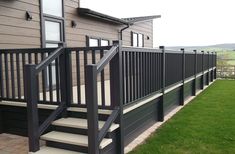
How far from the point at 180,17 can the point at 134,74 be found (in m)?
25.2

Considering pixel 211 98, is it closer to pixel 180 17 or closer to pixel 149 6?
pixel 149 6

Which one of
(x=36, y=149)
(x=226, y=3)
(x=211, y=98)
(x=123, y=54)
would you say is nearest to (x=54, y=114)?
(x=36, y=149)

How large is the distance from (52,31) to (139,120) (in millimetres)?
3292

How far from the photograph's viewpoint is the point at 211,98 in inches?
332

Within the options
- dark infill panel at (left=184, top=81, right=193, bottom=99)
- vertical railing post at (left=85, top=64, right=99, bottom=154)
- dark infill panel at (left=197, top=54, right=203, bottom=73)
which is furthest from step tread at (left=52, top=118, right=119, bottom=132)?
dark infill panel at (left=197, top=54, right=203, bottom=73)

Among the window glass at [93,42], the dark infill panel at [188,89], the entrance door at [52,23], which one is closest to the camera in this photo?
the entrance door at [52,23]

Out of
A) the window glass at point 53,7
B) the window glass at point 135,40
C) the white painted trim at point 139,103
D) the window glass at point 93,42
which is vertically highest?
the window glass at point 53,7

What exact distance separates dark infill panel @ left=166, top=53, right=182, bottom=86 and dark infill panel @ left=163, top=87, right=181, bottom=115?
0.31 meters

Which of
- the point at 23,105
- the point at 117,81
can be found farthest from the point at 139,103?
the point at 23,105

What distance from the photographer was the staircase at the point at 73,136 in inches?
132

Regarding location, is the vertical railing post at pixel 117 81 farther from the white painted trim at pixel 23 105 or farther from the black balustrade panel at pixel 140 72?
the white painted trim at pixel 23 105

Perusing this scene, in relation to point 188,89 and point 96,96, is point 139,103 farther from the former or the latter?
point 188,89

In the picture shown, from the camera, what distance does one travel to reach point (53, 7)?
21.1 ft

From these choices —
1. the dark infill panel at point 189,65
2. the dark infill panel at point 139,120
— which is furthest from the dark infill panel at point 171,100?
the dark infill panel at point 189,65
